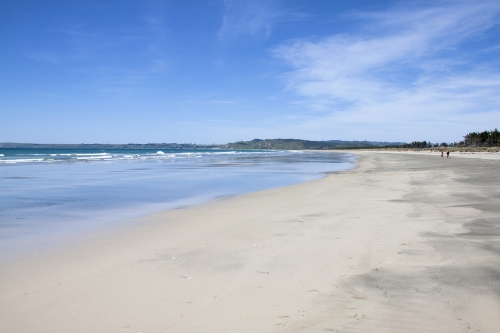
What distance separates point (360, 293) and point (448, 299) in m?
0.95

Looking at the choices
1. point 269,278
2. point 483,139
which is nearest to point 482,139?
point 483,139

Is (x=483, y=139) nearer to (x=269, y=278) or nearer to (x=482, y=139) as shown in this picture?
(x=482, y=139)

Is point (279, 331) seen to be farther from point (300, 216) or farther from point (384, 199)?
point (384, 199)

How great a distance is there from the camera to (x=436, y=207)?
9.76m

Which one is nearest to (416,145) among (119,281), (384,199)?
(384,199)

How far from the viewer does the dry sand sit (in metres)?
3.72

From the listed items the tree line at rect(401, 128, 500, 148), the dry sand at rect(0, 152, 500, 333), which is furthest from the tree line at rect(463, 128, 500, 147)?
the dry sand at rect(0, 152, 500, 333)

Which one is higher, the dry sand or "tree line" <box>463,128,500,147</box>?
"tree line" <box>463,128,500,147</box>

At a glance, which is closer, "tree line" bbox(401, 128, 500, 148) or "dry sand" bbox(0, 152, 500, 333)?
"dry sand" bbox(0, 152, 500, 333)

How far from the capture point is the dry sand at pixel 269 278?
3.72 metres

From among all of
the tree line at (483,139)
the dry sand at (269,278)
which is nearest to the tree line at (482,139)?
the tree line at (483,139)

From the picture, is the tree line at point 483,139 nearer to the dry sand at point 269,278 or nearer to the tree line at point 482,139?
the tree line at point 482,139

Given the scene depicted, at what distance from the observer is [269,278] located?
485cm

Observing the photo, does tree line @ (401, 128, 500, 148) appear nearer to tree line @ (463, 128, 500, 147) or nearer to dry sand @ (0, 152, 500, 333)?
tree line @ (463, 128, 500, 147)
